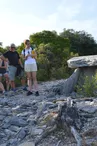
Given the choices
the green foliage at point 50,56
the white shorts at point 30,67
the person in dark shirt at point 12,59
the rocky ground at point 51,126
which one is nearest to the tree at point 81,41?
the green foliage at point 50,56

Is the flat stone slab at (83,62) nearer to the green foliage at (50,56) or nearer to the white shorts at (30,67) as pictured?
the white shorts at (30,67)

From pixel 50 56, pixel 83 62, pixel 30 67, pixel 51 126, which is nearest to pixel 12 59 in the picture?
pixel 30 67

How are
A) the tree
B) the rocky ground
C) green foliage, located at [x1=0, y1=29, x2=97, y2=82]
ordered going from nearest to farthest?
the rocky ground → green foliage, located at [x1=0, y1=29, x2=97, y2=82] → the tree

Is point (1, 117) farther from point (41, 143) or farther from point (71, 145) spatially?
point (71, 145)

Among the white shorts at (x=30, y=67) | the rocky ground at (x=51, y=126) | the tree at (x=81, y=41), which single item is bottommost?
the rocky ground at (x=51, y=126)

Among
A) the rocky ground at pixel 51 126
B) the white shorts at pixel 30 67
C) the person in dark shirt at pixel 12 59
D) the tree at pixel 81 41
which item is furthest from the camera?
the tree at pixel 81 41

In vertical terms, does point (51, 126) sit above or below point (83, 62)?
below

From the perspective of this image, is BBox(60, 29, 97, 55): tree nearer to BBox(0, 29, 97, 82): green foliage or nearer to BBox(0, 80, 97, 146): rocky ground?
BBox(0, 29, 97, 82): green foliage

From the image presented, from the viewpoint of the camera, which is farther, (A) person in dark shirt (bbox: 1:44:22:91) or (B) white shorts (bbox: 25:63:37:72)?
(A) person in dark shirt (bbox: 1:44:22:91)

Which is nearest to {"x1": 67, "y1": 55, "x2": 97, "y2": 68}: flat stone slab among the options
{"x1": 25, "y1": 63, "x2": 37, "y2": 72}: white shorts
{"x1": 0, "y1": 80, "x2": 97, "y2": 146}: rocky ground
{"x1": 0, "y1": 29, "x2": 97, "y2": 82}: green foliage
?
{"x1": 25, "y1": 63, "x2": 37, "y2": 72}: white shorts

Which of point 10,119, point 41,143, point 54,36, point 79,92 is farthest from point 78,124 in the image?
point 54,36

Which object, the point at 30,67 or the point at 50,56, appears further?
the point at 50,56

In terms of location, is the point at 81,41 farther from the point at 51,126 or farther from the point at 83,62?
the point at 51,126

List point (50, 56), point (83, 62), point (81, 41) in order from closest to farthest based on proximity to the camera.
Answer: point (83, 62) → point (50, 56) → point (81, 41)
